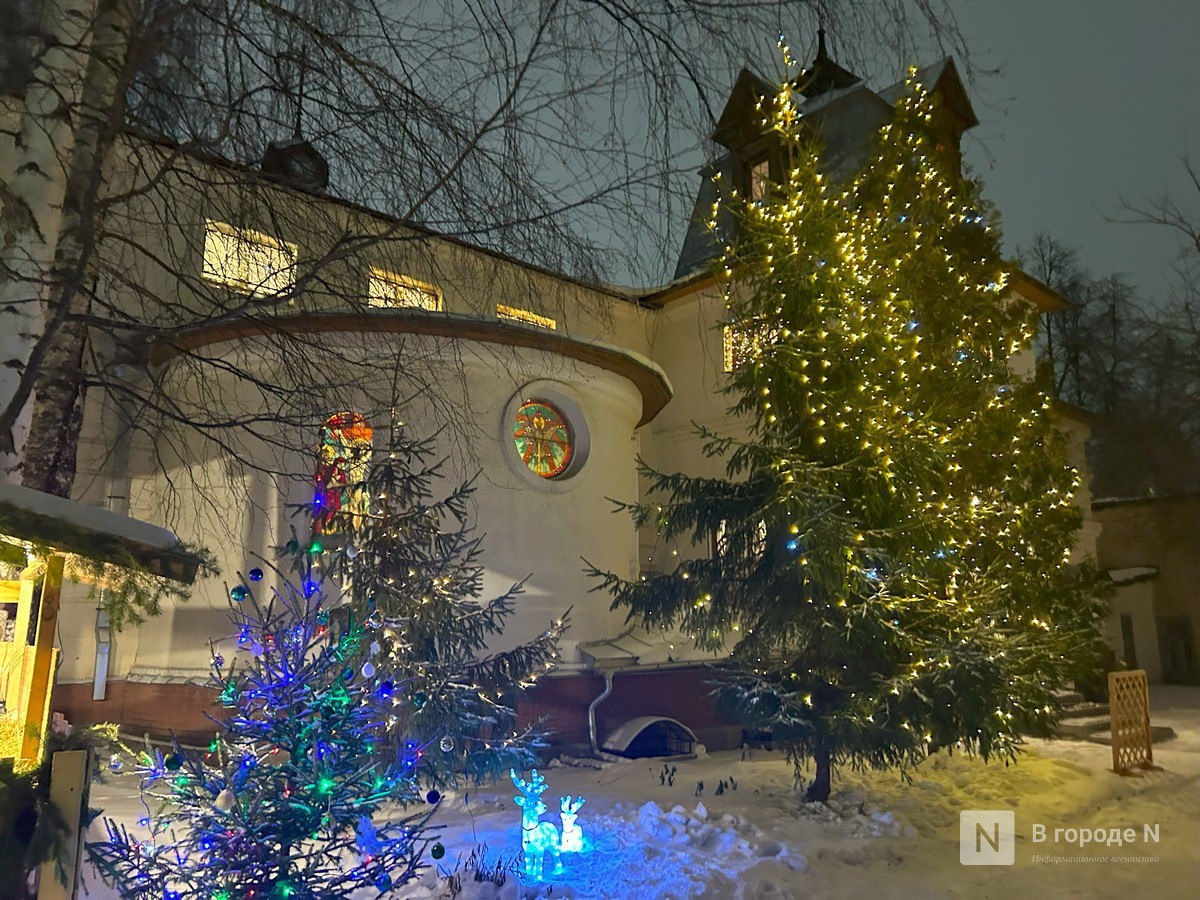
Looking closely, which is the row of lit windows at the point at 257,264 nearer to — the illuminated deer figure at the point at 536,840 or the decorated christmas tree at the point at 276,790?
the decorated christmas tree at the point at 276,790

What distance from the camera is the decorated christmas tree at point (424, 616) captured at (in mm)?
7078

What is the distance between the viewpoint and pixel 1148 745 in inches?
421

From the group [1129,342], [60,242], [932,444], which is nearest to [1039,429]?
[1129,342]

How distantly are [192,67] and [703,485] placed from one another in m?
6.03

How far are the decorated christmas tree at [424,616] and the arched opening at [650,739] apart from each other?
345 centimetres

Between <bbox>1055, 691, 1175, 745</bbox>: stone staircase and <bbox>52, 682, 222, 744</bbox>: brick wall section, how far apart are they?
39.7 feet

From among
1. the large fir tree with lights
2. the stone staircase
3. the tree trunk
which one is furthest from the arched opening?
the stone staircase

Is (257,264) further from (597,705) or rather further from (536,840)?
(597,705)

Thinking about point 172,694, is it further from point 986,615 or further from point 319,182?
point 986,615

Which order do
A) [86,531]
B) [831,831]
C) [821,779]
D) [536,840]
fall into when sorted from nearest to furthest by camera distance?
[86,531] → [536,840] → [831,831] → [821,779]

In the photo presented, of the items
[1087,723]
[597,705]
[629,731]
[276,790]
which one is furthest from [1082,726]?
[276,790]

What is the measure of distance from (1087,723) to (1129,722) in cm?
410

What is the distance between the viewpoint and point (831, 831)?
23.8ft

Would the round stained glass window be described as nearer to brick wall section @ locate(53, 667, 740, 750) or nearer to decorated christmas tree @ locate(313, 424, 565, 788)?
brick wall section @ locate(53, 667, 740, 750)
